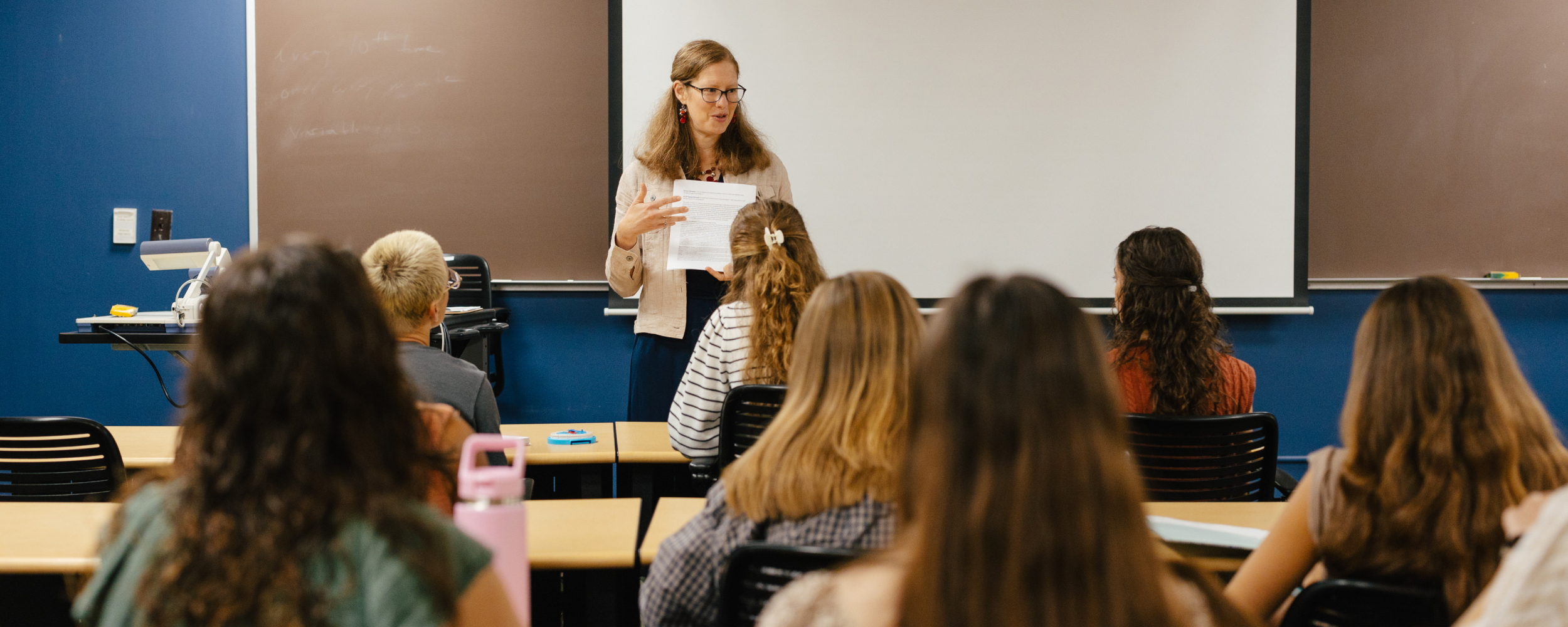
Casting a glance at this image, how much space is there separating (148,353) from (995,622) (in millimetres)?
4704

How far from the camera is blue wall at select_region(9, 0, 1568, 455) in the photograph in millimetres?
4148

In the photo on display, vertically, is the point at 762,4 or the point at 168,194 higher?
the point at 762,4

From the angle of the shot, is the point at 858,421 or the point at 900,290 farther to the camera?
the point at 900,290

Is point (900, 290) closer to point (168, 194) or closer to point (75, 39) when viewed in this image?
point (168, 194)

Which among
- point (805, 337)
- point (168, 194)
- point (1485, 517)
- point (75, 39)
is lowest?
point (1485, 517)

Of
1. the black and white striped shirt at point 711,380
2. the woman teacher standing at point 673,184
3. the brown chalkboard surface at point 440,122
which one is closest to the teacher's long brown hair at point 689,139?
the woman teacher standing at point 673,184

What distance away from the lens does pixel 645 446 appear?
2.43 metres

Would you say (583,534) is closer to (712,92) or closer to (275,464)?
(275,464)

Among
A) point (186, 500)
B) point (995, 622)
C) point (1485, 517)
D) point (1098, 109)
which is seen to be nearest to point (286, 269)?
point (186, 500)

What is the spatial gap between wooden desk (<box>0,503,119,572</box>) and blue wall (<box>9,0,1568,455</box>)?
8.30 feet

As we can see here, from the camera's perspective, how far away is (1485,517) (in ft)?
3.76

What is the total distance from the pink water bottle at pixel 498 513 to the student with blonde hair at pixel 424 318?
2.61 ft

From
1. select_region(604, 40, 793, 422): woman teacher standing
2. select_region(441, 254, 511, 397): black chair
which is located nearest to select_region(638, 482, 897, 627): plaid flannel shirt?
select_region(604, 40, 793, 422): woman teacher standing

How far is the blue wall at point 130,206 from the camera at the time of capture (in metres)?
4.15
